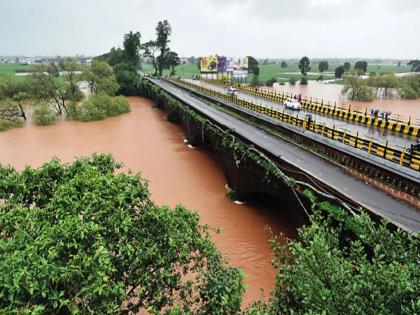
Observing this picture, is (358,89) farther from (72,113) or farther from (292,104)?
(72,113)

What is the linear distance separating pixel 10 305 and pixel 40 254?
1106mm

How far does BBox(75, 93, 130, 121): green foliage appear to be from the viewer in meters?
41.2

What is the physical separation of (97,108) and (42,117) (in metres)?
6.65

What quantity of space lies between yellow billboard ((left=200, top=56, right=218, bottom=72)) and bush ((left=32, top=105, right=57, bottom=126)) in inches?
1450

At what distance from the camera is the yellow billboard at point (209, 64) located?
67.4m

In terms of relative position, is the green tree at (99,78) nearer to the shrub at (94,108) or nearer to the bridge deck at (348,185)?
the shrub at (94,108)

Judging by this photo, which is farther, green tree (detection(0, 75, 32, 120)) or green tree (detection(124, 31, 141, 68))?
green tree (detection(124, 31, 141, 68))

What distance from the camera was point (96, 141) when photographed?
32.5m

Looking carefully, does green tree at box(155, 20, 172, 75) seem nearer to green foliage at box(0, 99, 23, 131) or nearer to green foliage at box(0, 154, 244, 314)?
green foliage at box(0, 99, 23, 131)

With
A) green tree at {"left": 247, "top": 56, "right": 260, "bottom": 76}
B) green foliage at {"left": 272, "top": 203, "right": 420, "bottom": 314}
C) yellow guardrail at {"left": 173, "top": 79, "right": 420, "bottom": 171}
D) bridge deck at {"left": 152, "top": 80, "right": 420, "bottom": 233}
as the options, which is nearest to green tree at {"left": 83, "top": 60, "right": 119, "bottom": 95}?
yellow guardrail at {"left": 173, "top": 79, "right": 420, "bottom": 171}

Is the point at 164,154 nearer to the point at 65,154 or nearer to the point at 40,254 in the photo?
the point at 65,154

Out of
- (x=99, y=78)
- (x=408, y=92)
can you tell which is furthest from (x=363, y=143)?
(x=408, y=92)

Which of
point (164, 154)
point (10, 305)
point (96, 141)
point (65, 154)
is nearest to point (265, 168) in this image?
point (10, 305)

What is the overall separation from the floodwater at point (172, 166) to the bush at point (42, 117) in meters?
1.03
